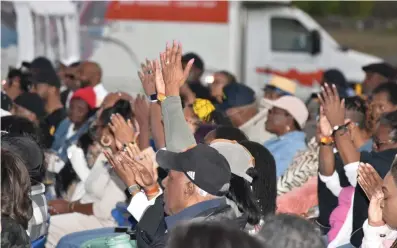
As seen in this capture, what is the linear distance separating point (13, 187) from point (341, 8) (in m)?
35.7

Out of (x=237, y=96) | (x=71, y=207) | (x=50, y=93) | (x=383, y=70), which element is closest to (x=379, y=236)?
(x=71, y=207)

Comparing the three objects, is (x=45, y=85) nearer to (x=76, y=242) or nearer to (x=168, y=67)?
(x=76, y=242)

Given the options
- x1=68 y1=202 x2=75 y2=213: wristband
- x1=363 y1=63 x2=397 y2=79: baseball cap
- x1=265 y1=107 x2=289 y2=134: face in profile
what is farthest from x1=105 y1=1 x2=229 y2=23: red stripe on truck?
x1=68 y1=202 x2=75 y2=213: wristband

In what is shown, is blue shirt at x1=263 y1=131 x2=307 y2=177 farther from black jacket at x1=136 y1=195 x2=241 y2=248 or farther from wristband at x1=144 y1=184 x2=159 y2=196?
black jacket at x1=136 y1=195 x2=241 y2=248

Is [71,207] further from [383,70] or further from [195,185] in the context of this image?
[383,70]

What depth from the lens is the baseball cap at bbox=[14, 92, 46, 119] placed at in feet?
28.9

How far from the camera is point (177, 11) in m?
14.8

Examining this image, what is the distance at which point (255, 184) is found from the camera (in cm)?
502

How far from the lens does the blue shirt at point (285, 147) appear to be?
22.6 feet

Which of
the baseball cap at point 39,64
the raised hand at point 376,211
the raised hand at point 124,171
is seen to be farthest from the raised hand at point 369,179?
the baseball cap at point 39,64

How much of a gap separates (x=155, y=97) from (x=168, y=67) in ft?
2.03

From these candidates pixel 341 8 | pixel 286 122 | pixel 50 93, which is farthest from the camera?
pixel 341 8

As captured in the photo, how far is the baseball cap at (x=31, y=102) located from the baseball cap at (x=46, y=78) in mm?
979

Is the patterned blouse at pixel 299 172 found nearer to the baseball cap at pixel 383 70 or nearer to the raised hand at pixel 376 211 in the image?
the raised hand at pixel 376 211
